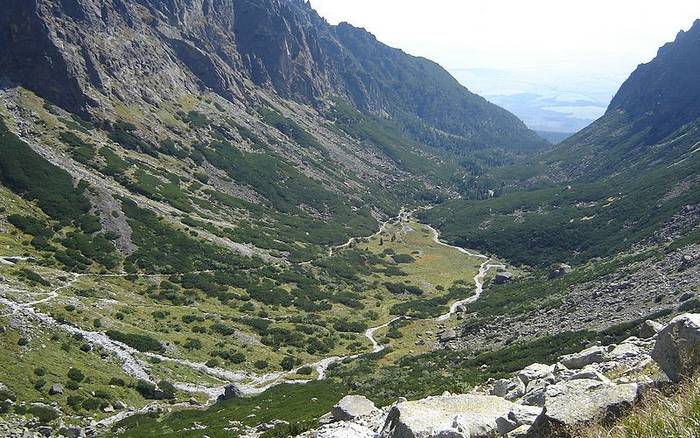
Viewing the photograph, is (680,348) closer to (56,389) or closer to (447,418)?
(447,418)

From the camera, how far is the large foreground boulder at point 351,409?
961 inches

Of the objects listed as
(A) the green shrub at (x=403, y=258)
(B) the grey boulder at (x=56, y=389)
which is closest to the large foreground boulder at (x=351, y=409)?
(B) the grey boulder at (x=56, y=389)

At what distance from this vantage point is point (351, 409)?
24953 millimetres

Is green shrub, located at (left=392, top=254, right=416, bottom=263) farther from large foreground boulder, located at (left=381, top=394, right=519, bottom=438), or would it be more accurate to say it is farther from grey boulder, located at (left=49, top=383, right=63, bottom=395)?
large foreground boulder, located at (left=381, top=394, right=519, bottom=438)

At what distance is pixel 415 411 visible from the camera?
14.3 m

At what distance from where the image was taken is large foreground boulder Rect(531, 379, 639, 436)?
1012 centimetres

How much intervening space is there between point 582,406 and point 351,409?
1637 centimetres

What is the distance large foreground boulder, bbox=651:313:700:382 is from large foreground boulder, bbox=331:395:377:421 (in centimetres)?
1554

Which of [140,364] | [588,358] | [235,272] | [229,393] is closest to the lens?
[588,358]

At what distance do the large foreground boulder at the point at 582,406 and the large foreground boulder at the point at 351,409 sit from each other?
1488 cm

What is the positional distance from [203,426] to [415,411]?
99.0 ft

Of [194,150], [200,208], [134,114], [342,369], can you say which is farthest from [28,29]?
[342,369]

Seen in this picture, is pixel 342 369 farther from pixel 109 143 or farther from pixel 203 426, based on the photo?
pixel 109 143

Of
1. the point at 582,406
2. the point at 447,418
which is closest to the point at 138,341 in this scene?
the point at 447,418
